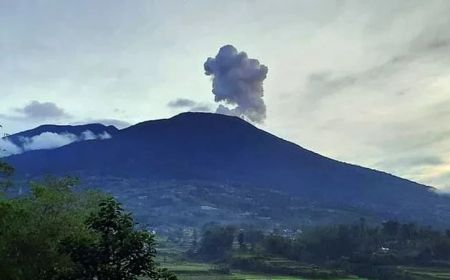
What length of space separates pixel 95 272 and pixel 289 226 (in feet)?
549

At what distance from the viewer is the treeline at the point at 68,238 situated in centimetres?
1500

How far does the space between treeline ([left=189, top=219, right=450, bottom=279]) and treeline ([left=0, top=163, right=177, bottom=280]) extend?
2429 inches

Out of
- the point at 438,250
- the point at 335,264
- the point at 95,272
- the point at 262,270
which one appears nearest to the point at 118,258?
the point at 95,272

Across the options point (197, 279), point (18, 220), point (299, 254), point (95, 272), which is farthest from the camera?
point (299, 254)

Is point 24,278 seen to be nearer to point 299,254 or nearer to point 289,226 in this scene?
point 299,254

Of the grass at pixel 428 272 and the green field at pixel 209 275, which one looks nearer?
the grass at pixel 428 272

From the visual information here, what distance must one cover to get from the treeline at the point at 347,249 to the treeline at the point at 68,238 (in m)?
61.7

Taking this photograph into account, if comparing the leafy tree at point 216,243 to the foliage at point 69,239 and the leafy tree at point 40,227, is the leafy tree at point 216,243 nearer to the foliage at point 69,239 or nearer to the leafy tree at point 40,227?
the foliage at point 69,239

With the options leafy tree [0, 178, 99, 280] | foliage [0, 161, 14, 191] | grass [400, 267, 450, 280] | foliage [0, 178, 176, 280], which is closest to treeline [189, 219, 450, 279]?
grass [400, 267, 450, 280]

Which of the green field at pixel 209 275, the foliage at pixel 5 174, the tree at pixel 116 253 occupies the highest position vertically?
the foliage at pixel 5 174

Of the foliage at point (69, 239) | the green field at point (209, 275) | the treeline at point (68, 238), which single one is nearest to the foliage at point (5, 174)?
the treeline at point (68, 238)

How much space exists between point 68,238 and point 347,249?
91110mm

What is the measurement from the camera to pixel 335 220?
603 feet

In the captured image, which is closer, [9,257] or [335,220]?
[9,257]
